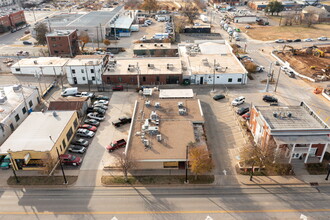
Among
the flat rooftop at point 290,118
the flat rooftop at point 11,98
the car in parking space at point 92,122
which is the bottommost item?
the car in parking space at point 92,122

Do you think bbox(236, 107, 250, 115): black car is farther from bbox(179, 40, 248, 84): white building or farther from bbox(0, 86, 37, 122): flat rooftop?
bbox(0, 86, 37, 122): flat rooftop

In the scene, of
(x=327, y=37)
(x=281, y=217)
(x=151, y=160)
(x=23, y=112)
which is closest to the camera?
(x=281, y=217)

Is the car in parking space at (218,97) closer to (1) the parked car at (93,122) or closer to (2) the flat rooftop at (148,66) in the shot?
(2) the flat rooftop at (148,66)

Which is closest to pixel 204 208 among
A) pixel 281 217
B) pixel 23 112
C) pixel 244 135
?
pixel 281 217

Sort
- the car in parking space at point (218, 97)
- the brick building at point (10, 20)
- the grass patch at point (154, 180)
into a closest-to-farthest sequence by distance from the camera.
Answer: the grass patch at point (154, 180)
the car in parking space at point (218, 97)
the brick building at point (10, 20)

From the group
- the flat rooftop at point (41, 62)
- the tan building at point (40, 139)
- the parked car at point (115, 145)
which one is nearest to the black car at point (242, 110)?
the parked car at point (115, 145)

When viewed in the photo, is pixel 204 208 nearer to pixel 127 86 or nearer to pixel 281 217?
pixel 281 217
